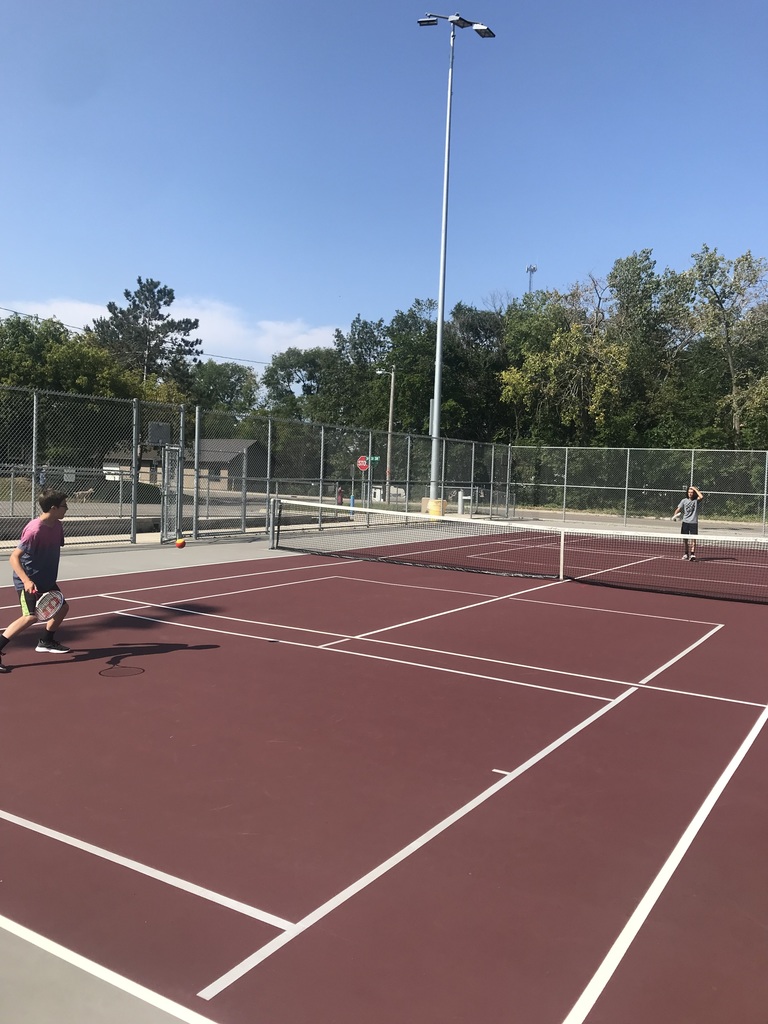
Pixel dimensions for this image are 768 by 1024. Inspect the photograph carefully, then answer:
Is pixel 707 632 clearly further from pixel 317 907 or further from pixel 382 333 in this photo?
pixel 382 333

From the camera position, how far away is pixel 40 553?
298 inches

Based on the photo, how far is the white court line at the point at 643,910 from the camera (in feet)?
9.86

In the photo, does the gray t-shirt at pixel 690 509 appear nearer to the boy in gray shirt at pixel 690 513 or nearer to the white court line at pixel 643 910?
the boy in gray shirt at pixel 690 513

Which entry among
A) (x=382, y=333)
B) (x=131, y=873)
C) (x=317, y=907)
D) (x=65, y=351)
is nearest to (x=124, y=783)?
(x=131, y=873)

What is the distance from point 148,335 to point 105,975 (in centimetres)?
8258

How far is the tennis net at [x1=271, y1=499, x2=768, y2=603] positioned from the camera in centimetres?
1516

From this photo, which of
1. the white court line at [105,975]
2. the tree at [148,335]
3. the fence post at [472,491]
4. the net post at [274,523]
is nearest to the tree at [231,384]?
the tree at [148,335]

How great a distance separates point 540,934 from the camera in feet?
11.3

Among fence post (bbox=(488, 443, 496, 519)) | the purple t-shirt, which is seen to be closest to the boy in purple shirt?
the purple t-shirt

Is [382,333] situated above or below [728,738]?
above

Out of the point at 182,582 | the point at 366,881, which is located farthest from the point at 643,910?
the point at 182,582

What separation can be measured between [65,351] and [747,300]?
3425cm

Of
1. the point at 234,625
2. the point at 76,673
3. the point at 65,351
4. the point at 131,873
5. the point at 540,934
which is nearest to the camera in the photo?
the point at 540,934

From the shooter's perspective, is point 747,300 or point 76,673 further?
point 747,300
